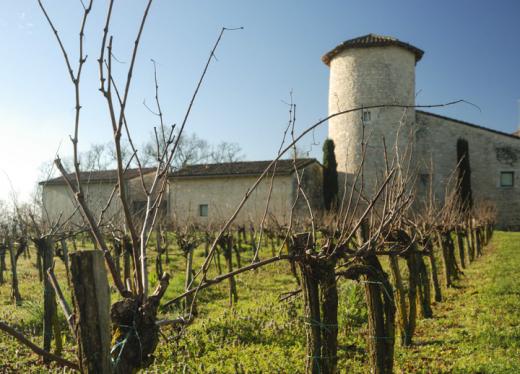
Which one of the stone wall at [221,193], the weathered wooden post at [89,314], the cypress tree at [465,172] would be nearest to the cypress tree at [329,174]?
the stone wall at [221,193]

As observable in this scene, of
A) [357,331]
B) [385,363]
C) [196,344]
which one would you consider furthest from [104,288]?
[357,331]

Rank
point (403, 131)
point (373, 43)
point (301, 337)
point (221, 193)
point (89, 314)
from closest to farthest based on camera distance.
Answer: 1. point (89, 314)
2. point (301, 337)
3. point (373, 43)
4. point (403, 131)
5. point (221, 193)

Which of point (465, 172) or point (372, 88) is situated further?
point (372, 88)

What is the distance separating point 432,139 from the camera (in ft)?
89.1

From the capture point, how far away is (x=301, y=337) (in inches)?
242

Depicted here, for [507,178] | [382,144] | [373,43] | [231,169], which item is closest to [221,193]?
[231,169]

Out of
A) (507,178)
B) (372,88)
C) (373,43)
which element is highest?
(373,43)

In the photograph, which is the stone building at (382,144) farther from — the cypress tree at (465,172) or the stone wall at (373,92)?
the cypress tree at (465,172)

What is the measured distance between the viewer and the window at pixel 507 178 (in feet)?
86.5

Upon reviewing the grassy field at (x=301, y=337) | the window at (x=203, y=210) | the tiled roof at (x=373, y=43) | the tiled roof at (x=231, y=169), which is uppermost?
the tiled roof at (x=373, y=43)

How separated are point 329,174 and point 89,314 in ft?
81.0

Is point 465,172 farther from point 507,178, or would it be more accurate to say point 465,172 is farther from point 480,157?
point 507,178

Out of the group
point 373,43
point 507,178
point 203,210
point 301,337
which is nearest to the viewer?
point 301,337

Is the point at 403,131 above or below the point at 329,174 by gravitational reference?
above
